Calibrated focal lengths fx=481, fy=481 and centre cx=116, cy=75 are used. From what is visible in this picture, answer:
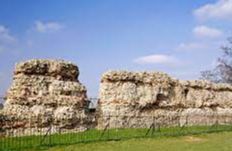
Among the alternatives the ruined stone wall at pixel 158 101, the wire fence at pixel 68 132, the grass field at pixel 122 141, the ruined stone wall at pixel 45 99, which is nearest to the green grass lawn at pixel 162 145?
the grass field at pixel 122 141

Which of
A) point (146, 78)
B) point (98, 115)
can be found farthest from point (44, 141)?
point (146, 78)

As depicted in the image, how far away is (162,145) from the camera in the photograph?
16.4 m

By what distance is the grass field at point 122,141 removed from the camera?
1559 centimetres

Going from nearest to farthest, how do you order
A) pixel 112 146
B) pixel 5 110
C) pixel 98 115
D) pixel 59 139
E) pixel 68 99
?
pixel 112 146 < pixel 59 139 < pixel 5 110 < pixel 68 99 < pixel 98 115

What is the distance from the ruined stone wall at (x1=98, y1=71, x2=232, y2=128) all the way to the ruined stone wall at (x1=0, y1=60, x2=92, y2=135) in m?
1.91

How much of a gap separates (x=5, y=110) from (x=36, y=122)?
50.5 inches

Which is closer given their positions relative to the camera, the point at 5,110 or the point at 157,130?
the point at 5,110

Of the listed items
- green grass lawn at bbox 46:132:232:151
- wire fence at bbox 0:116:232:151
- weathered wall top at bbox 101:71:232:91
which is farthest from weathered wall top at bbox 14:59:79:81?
green grass lawn at bbox 46:132:232:151

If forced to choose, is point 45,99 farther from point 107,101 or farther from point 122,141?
point 122,141

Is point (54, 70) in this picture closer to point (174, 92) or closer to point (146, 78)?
point (146, 78)

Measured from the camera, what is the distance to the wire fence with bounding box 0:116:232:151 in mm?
16359

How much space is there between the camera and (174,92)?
2567cm

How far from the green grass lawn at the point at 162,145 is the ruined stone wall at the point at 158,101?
4062 millimetres

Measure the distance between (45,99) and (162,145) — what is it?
5.65 m
